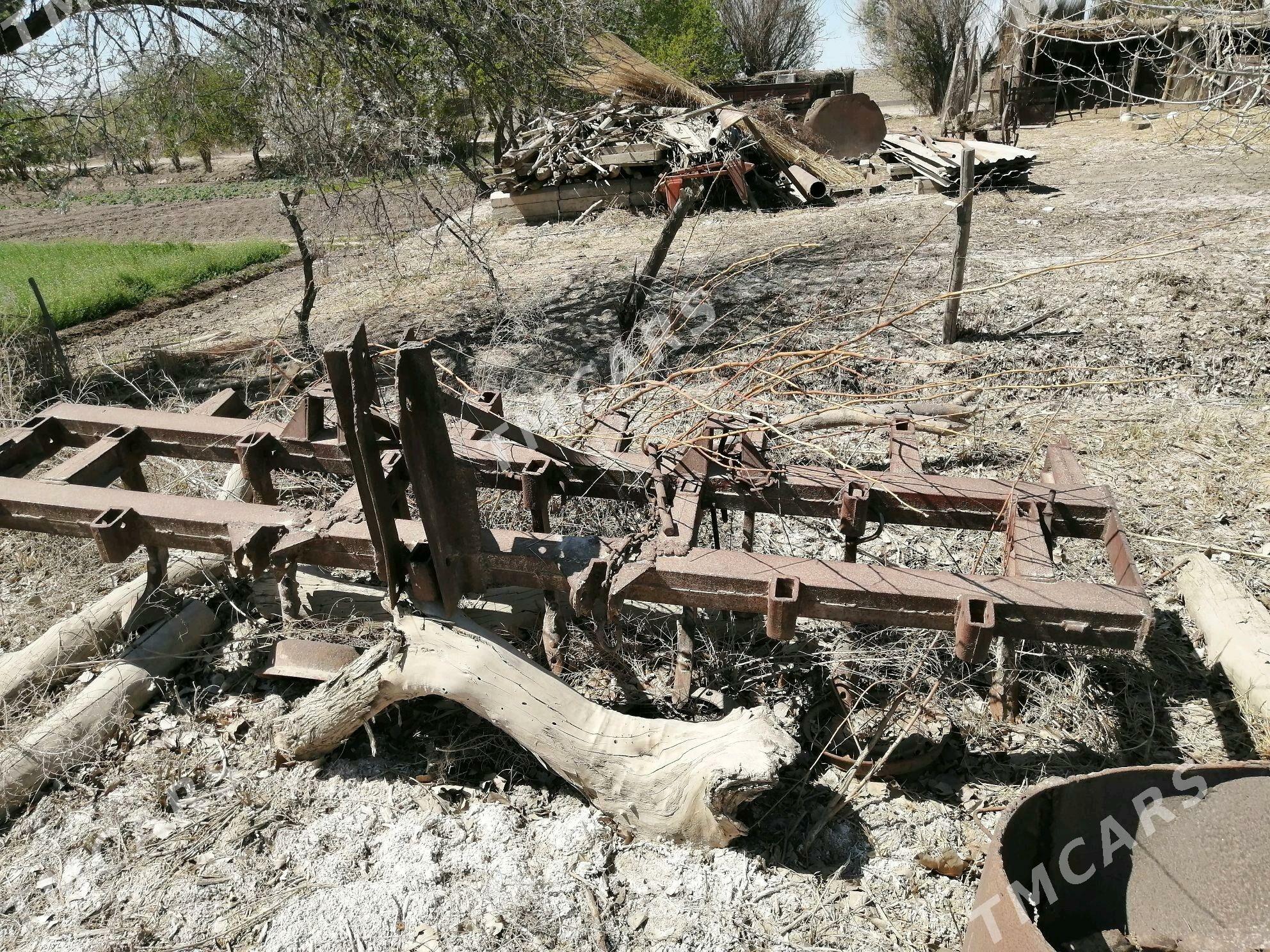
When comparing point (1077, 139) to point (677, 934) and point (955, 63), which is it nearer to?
point (955, 63)

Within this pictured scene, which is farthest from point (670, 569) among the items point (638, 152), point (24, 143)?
point (638, 152)

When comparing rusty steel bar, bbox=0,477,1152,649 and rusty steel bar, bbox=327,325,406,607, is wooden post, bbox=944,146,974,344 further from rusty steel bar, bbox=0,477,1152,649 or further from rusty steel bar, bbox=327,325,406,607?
rusty steel bar, bbox=327,325,406,607

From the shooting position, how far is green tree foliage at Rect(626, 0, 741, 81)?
31.7 m

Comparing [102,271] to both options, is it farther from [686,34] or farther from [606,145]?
[686,34]

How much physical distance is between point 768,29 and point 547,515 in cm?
4179

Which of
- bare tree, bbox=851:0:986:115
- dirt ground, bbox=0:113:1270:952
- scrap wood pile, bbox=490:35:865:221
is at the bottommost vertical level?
dirt ground, bbox=0:113:1270:952

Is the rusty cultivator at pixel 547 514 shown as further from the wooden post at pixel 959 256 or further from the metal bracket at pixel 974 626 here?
the wooden post at pixel 959 256

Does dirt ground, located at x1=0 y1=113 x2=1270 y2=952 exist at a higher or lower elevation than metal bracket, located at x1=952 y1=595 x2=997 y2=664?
lower

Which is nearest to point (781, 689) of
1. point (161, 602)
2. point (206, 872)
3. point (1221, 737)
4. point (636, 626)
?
point (636, 626)

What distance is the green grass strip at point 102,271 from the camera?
37.6ft

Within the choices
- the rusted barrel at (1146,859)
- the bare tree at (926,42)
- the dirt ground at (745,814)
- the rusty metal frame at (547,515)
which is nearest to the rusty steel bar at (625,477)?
the rusty metal frame at (547,515)

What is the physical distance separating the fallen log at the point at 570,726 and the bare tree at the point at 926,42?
31.5 meters

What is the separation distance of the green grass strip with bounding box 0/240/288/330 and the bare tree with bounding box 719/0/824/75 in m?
29.7

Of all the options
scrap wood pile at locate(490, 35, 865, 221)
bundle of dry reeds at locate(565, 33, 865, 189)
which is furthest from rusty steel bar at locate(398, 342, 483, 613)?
bundle of dry reeds at locate(565, 33, 865, 189)
